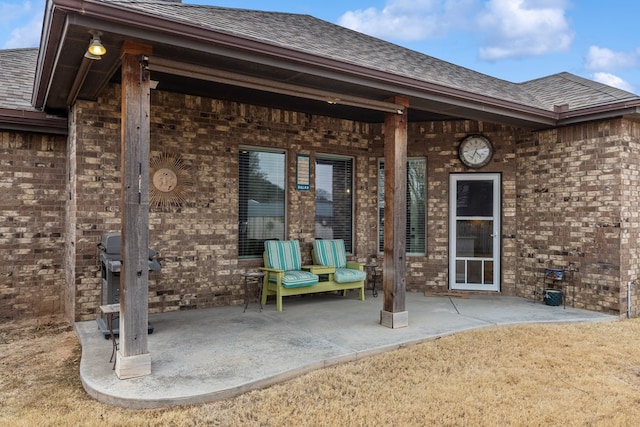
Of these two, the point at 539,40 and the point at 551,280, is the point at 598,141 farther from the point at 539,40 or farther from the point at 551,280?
the point at 539,40

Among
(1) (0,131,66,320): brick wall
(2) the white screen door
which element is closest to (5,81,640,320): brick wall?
(1) (0,131,66,320): brick wall

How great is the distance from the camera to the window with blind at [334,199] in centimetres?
722

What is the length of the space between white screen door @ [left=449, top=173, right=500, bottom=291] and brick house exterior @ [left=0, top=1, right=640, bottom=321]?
15cm

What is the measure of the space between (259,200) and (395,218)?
7.87 ft

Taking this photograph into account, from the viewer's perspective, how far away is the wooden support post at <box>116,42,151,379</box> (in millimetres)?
3453

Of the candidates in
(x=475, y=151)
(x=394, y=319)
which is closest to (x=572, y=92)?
(x=475, y=151)

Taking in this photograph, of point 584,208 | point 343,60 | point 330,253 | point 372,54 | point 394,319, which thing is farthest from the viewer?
point 330,253

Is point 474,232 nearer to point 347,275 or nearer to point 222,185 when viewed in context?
point 347,275

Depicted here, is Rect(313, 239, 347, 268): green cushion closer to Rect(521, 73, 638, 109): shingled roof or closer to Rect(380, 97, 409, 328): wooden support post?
Rect(380, 97, 409, 328): wooden support post

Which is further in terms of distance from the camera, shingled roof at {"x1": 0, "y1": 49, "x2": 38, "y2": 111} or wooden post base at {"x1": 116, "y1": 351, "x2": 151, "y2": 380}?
shingled roof at {"x1": 0, "y1": 49, "x2": 38, "y2": 111}

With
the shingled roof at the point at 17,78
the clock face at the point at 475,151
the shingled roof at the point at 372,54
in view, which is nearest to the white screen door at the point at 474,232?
the clock face at the point at 475,151

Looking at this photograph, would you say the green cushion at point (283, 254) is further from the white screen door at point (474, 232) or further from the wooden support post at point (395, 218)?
the white screen door at point (474, 232)

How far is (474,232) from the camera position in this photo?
23.9ft

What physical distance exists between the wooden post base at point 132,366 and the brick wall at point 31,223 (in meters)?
3.09
